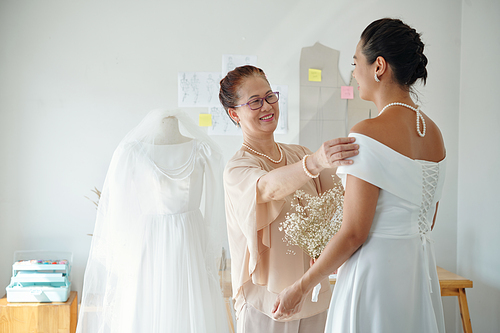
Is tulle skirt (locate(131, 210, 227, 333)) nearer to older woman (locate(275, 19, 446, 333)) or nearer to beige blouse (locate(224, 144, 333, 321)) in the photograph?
beige blouse (locate(224, 144, 333, 321))

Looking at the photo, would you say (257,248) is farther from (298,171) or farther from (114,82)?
(114,82)

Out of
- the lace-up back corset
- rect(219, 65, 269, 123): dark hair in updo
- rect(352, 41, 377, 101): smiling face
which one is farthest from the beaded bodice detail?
rect(219, 65, 269, 123): dark hair in updo

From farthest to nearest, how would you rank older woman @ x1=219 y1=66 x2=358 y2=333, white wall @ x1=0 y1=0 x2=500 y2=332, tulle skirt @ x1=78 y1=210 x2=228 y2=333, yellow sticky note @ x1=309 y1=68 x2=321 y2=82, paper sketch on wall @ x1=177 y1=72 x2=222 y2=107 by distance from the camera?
yellow sticky note @ x1=309 y1=68 x2=321 y2=82 < paper sketch on wall @ x1=177 y1=72 x2=222 y2=107 < white wall @ x1=0 y1=0 x2=500 y2=332 < tulle skirt @ x1=78 y1=210 x2=228 y2=333 < older woman @ x1=219 y1=66 x2=358 y2=333

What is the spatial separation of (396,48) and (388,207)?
16.5 inches

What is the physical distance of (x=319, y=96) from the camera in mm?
3254

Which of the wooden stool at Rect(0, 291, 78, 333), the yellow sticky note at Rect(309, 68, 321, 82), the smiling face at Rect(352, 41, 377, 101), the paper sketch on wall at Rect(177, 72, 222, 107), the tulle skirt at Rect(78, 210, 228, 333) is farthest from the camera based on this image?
the yellow sticky note at Rect(309, 68, 321, 82)

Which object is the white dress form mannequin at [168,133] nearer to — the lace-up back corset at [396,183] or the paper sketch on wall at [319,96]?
the lace-up back corset at [396,183]

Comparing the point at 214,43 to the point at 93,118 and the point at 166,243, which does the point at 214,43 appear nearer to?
the point at 93,118

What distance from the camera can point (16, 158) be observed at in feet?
9.66

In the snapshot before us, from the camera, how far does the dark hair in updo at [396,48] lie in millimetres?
1023

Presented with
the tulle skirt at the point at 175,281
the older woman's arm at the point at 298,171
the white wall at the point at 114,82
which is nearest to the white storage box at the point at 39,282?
the white wall at the point at 114,82

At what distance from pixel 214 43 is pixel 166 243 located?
5.79 ft

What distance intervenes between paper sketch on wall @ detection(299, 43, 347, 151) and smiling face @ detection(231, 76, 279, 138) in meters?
1.77

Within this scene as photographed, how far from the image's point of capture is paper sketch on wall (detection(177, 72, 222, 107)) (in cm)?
309
